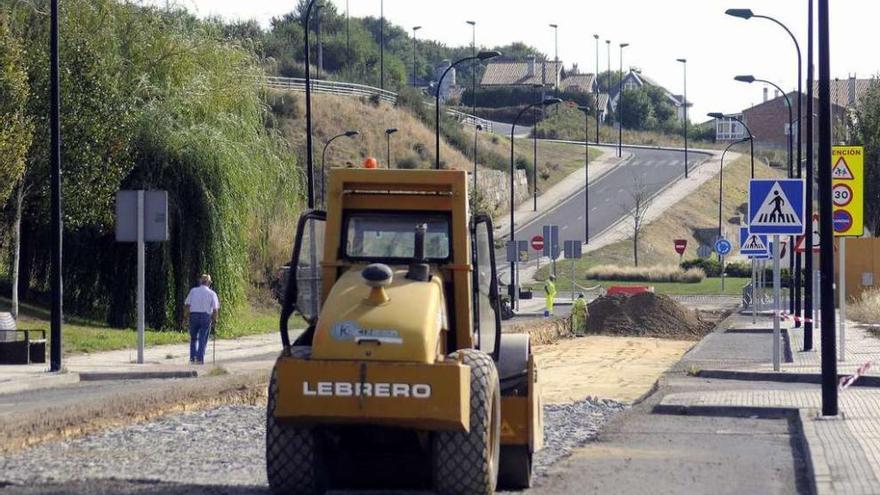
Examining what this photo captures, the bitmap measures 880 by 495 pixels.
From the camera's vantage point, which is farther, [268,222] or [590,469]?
[268,222]

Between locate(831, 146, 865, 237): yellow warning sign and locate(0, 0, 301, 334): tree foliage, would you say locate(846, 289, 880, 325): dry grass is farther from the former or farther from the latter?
locate(0, 0, 301, 334): tree foliage

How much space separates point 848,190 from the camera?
26656 millimetres

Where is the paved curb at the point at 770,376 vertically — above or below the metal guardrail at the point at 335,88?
below

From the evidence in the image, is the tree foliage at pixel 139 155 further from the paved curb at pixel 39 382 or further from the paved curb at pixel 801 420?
the paved curb at pixel 801 420

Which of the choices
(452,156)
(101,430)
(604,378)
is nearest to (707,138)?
(452,156)

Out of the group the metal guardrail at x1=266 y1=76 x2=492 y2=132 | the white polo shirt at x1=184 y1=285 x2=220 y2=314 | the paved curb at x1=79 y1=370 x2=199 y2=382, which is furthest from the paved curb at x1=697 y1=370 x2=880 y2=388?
the metal guardrail at x1=266 y1=76 x2=492 y2=132

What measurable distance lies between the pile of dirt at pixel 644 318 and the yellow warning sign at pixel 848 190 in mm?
20326

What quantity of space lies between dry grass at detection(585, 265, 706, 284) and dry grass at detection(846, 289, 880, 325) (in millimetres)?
26284

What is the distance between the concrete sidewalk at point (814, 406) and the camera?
41.3ft

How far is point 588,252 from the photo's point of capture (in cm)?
8881

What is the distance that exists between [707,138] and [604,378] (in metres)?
146

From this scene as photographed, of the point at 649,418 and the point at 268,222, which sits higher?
the point at 268,222

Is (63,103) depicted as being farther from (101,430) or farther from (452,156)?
(452,156)

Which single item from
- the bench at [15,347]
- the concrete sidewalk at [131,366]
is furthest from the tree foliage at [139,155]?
the bench at [15,347]
